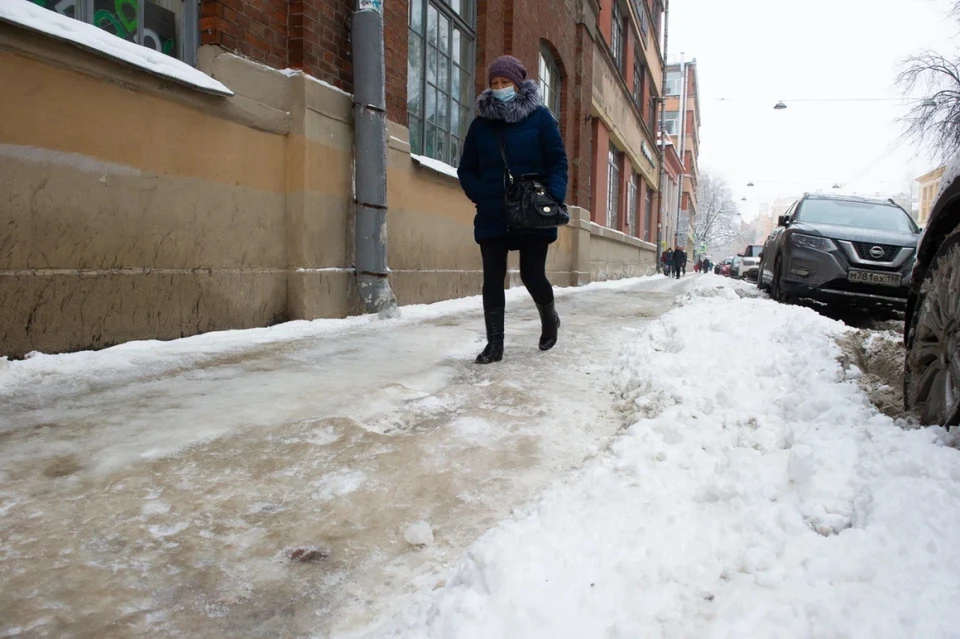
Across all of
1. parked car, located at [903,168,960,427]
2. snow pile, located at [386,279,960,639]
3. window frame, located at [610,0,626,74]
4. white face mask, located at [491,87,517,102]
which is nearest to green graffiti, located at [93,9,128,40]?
white face mask, located at [491,87,517,102]

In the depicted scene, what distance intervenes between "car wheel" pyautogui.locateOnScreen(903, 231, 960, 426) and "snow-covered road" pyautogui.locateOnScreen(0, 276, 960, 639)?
14cm

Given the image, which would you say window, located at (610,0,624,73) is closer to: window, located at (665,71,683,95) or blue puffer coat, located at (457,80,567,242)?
blue puffer coat, located at (457,80,567,242)

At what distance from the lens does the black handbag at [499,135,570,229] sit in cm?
360

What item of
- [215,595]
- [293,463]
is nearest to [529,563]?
[215,595]

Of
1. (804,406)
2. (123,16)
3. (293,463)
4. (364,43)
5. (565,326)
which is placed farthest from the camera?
(565,326)

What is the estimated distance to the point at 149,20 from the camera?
4332mm

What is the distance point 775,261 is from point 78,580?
29.4 feet

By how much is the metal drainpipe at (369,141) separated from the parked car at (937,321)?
405 cm

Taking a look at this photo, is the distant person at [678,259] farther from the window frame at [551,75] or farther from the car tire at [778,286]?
the car tire at [778,286]

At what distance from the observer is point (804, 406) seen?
2535mm

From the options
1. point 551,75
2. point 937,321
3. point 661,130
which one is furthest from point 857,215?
point 661,130

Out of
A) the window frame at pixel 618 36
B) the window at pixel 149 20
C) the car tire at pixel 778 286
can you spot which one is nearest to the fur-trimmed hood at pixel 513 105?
the window at pixel 149 20

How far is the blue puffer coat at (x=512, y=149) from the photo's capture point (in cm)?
368

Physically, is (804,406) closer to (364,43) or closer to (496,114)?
(496,114)
